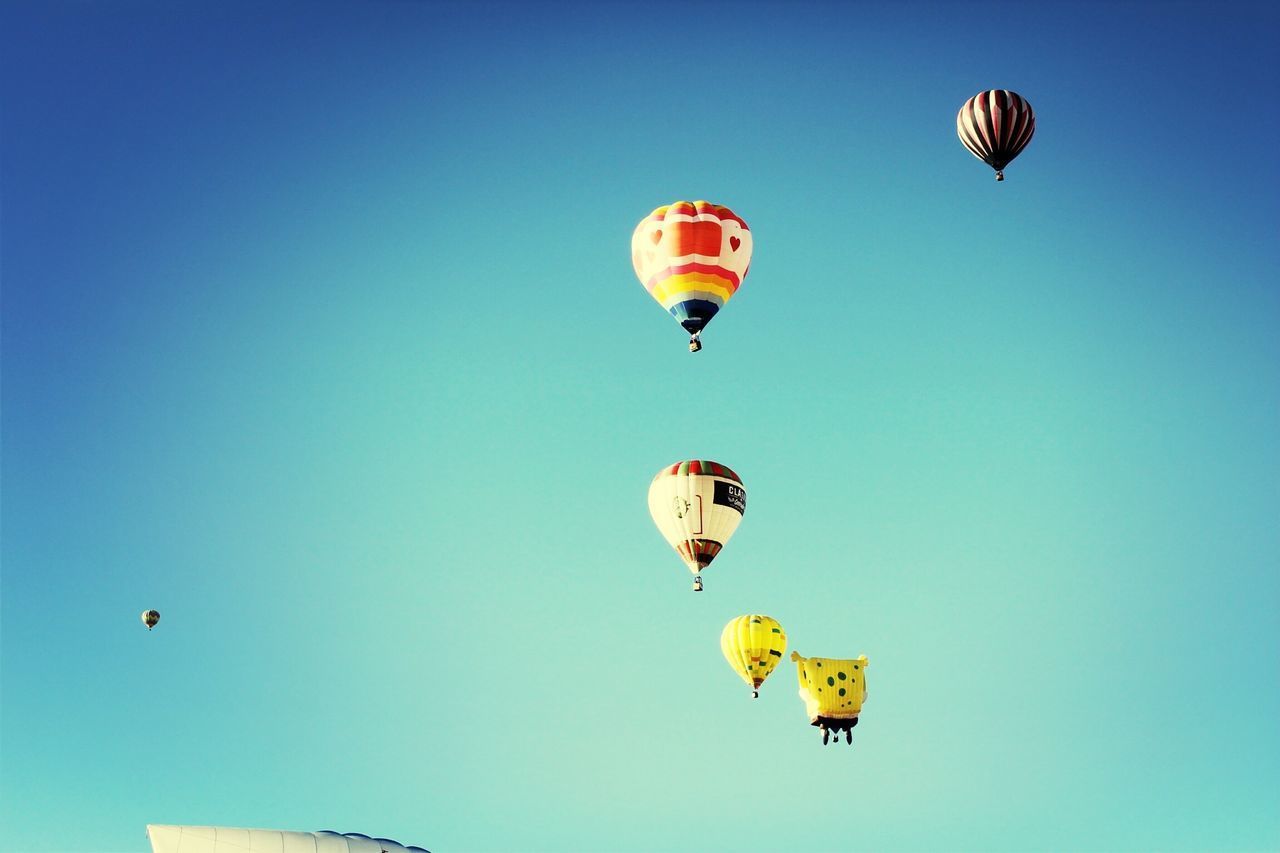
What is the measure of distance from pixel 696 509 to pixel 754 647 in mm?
3850

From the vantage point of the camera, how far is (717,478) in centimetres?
3372

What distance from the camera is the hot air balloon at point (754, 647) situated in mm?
34688

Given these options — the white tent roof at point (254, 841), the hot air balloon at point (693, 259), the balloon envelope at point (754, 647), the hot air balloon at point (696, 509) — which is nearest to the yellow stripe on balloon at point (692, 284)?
the hot air balloon at point (693, 259)

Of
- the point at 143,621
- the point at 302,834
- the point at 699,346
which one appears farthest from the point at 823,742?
the point at 143,621

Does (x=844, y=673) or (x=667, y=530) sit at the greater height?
(x=667, y=530)

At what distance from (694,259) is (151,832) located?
1044 inches

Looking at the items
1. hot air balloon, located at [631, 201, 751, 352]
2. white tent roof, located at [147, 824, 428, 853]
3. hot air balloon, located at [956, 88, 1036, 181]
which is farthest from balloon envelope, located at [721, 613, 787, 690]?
white tent roof, located at [147, 824, 428, 853]

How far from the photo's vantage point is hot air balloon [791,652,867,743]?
33.4 m

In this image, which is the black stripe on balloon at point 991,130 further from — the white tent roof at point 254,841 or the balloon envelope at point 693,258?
the white tent roof at point 254,841

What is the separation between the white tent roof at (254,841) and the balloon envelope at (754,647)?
64.8 ft

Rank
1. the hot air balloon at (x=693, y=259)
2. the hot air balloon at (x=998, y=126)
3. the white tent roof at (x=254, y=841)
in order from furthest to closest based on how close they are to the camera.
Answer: the white tent roof at (x=254, y=841)
the hot air balloon at (x=998, y=126)
the hot air balloon at (x=693, y=259)

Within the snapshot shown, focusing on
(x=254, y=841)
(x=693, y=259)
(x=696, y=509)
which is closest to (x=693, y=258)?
(x=693, y=259)

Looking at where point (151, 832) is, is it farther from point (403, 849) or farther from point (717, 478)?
point (717, 478)

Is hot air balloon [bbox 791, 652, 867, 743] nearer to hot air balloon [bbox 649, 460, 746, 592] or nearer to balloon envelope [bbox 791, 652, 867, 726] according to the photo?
balloon envelope [bbox 791, 652, 867, 726]
